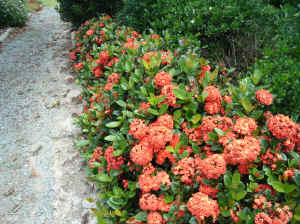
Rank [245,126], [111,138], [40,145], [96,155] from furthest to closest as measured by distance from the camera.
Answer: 1. [40,145]
2. [96,155]
3. [111,138]
4. [245,126]

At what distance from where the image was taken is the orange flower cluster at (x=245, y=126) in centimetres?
180

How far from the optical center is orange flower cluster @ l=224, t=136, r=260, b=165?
1613 mm

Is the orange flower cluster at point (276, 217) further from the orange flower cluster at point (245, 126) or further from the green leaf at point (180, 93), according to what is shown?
the green leaf at point (180, 93)

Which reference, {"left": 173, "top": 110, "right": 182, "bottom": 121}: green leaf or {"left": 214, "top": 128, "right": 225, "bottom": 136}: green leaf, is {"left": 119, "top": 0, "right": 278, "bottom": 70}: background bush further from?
{"left": 214, "top": 128, "right": 225, "bottom": 136}: green leaf

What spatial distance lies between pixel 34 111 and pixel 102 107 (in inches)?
97.5

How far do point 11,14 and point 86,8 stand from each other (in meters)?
4.52

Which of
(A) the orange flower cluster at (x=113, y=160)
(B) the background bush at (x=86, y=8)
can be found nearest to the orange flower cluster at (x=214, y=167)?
(A) the orange flower cluster at (x=113, y=160)

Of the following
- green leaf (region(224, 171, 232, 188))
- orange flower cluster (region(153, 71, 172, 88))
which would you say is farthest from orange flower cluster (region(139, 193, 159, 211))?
orange flower cluster (region(153, 71, 172, 88))

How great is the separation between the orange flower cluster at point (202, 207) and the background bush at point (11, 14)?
10713mm

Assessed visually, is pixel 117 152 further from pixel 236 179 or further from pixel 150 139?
pixel 236 179

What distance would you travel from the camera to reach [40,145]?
371 cm

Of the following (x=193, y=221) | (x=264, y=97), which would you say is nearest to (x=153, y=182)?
(x=193, y=221)

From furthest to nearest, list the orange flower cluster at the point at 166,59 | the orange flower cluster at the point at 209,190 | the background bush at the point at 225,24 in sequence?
the background bush at the point at 225,24 → the orange flower cluster at the point at 166,59 → the orange flower cluster at the point at 209,190

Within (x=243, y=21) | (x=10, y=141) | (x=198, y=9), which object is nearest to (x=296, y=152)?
(x=243, y=21)
